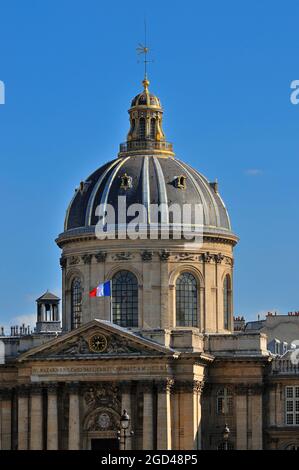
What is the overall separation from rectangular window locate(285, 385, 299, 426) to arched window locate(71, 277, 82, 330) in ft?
45.6

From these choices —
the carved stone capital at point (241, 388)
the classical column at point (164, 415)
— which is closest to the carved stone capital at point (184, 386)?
the classical column at point (164, 415)

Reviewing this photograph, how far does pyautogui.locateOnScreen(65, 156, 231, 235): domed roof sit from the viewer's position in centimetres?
11956

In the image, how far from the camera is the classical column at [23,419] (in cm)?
11438

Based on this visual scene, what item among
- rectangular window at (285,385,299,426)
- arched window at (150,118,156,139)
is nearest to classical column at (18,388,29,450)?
rectangular window at (285,385,299,426)

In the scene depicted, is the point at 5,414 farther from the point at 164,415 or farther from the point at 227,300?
the point at 227,300

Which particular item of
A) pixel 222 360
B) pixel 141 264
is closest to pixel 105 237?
pixel 141 264

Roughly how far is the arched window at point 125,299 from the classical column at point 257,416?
8.70 metres

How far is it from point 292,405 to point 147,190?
1591 centimetres

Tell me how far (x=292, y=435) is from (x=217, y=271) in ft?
38.0

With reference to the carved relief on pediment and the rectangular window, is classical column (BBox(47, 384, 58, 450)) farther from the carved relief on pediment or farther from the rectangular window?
the rectangular window
